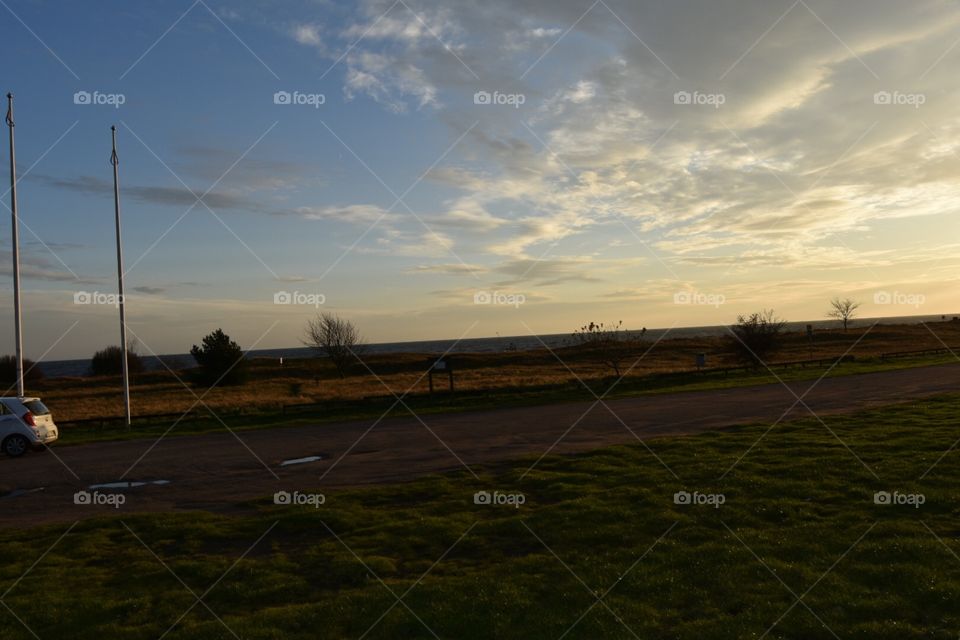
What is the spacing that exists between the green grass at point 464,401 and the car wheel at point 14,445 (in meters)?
3.09

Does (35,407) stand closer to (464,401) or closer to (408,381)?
(464,401)

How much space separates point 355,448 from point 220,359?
45.8 metres

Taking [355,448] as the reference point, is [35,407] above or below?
above

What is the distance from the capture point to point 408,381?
58.3 metres

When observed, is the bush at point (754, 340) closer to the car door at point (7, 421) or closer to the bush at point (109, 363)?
the car door at point (7, 421)

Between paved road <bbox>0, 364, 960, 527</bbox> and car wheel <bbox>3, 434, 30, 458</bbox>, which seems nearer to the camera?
paved road <bbox>0, 364, 960, 527</bbox>

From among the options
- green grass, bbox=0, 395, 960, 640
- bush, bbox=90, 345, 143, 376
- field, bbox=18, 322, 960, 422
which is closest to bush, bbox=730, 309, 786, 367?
field, bbox=18, 322, 960, 422

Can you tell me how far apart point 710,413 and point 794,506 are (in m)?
13.7

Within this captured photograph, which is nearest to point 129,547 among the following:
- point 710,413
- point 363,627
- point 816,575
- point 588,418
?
point 363,627

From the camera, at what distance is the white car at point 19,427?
2044 centimetres

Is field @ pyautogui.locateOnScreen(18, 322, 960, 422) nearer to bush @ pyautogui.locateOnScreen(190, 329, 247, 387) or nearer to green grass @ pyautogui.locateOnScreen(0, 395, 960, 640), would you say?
bush @ pyautogui.locateOnScreen(190, 329, 247, 387)

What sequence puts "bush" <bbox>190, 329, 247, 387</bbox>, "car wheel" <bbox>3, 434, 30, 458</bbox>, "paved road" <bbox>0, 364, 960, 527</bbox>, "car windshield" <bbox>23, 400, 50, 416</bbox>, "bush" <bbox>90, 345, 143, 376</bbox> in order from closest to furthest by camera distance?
1. "paved road" <bbox>0, 364, 960, 527</bbox>
2. "car wheel" <bbox>3, 434, 30, 458</bbox>
3. "car windshield" <bbox>23, 400, 50, 416</bbox>
4. "bush" <bbox>190, 329, 247, 387</bbox>
5. "bush" <bbox>90, 345, 143, 376</bbox>

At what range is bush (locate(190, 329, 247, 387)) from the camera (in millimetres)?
60781

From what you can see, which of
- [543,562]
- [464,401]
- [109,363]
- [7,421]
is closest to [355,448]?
[7,421]
